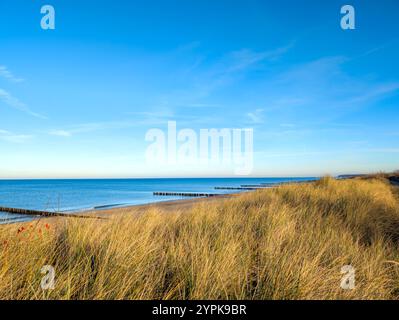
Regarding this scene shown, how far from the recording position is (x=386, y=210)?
8125 mm

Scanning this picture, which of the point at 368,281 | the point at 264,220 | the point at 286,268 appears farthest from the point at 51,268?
the point at 264,220

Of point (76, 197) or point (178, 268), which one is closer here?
point (178, 268)

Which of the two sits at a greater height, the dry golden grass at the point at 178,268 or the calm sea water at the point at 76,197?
the dry golden grass at the point at 178,268

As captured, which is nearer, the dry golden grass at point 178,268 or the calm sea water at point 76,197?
the dry golden grass at point 178,268

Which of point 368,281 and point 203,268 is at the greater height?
point 203,268

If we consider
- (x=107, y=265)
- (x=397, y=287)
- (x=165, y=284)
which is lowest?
(x=397, y=287)

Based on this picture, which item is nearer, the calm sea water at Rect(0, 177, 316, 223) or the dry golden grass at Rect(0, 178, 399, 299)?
the dry golden grass at Rect(0, 178, 399, 299)

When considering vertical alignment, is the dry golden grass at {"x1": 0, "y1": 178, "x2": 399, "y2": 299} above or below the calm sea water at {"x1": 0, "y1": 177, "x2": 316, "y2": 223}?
above

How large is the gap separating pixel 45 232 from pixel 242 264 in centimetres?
253

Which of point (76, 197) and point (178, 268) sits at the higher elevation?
point (178, 268)
